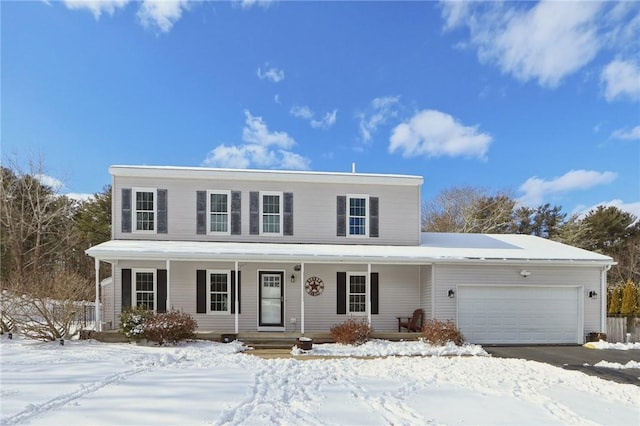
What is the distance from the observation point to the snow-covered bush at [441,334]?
1220 centimetres

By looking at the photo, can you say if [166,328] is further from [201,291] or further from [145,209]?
[145,209]

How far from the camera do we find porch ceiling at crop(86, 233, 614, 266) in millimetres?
12367

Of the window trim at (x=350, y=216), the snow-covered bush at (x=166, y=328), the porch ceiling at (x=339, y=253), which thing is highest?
the window trim at (x=350, y=216)

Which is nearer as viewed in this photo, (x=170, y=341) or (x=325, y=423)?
(x=325, y=423)

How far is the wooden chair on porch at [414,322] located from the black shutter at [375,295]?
0.81 meters

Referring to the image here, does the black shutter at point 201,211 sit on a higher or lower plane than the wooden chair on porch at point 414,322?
higher

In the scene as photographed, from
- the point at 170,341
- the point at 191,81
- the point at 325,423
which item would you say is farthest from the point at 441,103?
the point at 325,423

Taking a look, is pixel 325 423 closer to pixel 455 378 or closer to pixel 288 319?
pixel 455 378

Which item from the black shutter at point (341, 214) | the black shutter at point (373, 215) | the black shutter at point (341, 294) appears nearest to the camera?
the black shutter at point (341, 294)

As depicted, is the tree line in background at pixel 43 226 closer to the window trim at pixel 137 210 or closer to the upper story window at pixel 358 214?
the window trim at pixel 137 210

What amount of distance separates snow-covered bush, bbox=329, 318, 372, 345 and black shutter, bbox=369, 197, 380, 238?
11.4 feet

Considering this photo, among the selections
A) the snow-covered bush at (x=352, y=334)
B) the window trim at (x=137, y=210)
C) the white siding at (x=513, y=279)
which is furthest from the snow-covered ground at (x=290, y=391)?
the window trim at (x=137, y=210)

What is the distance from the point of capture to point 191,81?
16156mm

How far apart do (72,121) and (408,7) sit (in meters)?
13.8
